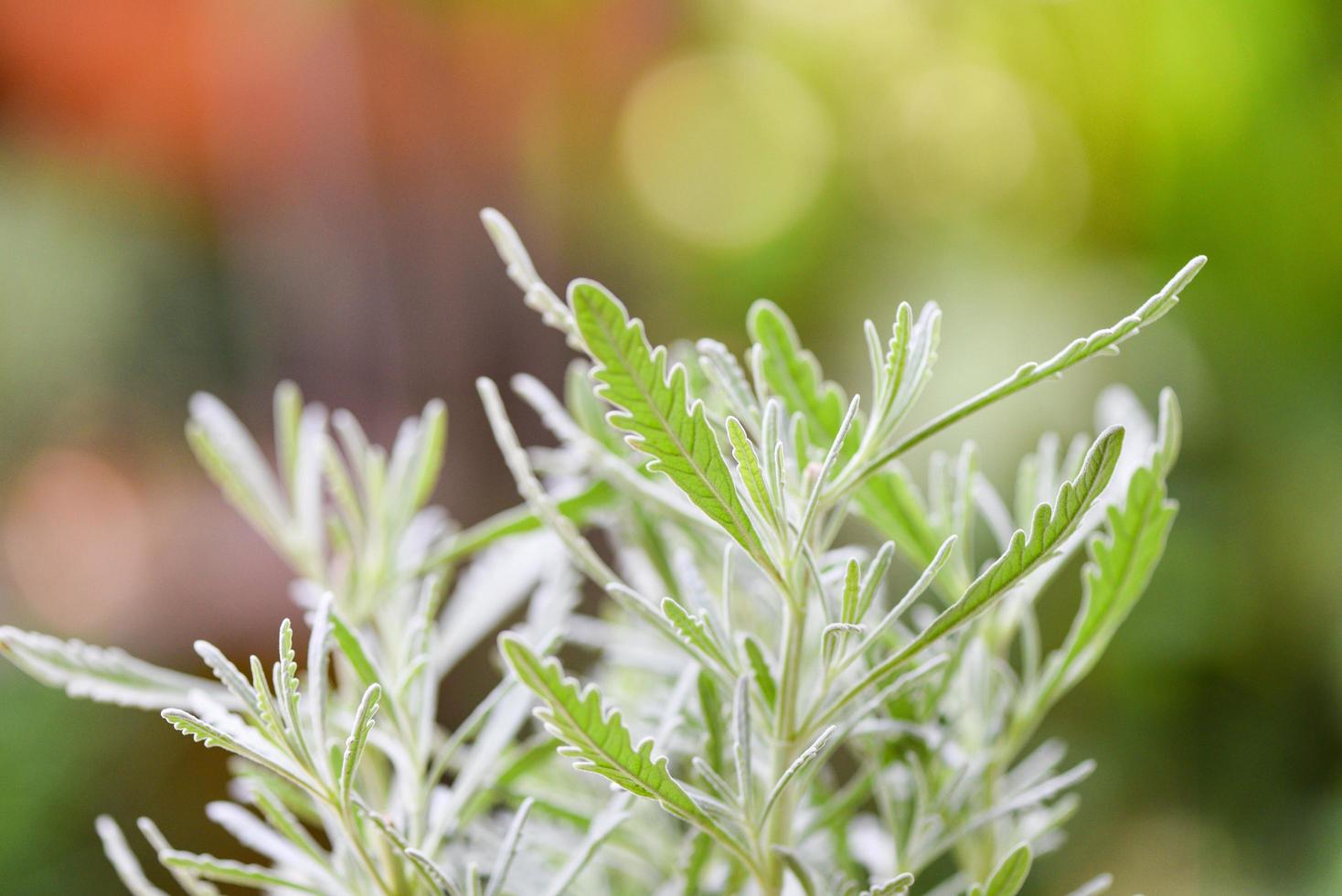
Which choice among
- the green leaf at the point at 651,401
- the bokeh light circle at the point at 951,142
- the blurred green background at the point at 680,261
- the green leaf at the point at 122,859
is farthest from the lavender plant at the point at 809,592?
the bokeh light circle at the point at 951,142

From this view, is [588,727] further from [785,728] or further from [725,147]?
[725,147]

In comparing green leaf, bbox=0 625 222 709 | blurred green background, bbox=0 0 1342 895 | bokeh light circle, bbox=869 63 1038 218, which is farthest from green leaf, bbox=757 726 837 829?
bokeh light circle, bbox=869 63 1038 218

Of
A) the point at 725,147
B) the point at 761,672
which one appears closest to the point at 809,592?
the point at 761,672

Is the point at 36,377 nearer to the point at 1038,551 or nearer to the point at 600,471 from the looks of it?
the point at 600,471

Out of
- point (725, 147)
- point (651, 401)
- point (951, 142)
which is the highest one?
point (725, 147)

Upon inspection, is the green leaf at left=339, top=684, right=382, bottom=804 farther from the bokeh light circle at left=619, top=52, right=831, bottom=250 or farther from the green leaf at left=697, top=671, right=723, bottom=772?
the bokeh light circle at left=619, top=52, right=831, bottom=250

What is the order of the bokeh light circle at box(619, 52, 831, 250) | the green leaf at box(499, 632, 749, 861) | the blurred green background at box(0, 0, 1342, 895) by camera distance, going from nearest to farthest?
the green leaf at box(499, 632, 749, 861), the blurred green background at box(0, 0, 1342, 895), the bokeh light circle at box(619, 52, 831, 250)

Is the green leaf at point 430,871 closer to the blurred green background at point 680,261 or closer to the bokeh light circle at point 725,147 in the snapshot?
the blurred green background at point 680,261

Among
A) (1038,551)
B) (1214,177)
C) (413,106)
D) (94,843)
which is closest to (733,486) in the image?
(1038,551)
